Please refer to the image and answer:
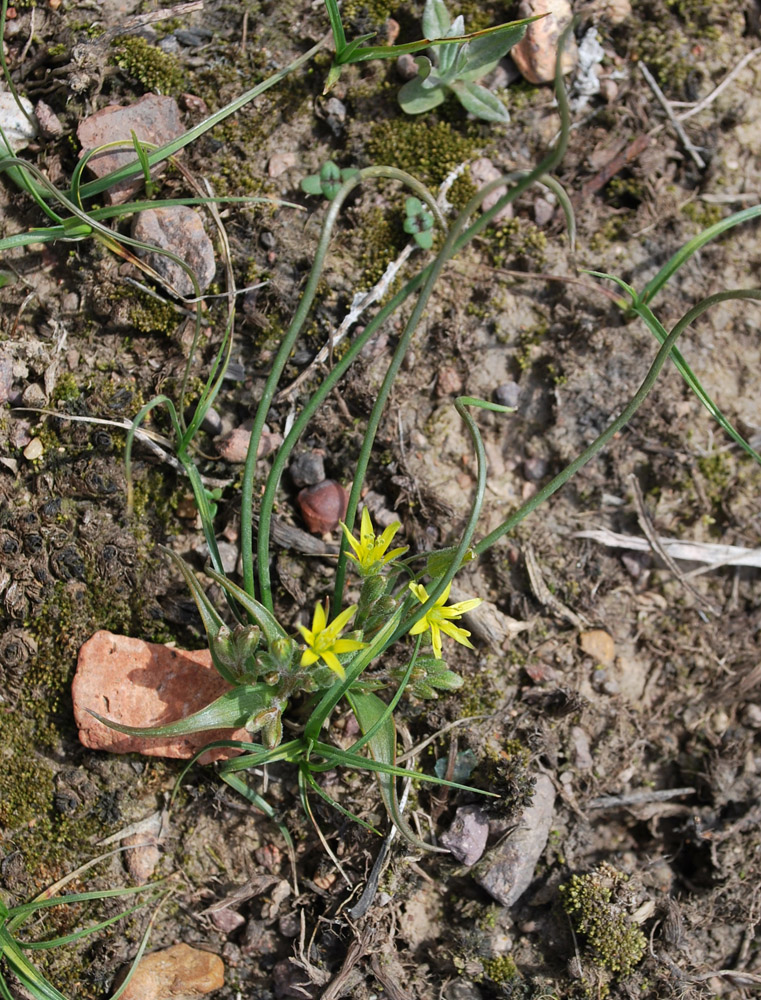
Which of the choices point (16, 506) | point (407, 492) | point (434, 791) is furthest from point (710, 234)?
point (16, 506)

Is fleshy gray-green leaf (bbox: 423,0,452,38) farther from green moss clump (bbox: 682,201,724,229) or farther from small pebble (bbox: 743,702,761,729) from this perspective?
small pebble (bbox: 743,702,761,729)

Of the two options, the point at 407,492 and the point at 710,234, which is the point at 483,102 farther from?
the point at 407,492

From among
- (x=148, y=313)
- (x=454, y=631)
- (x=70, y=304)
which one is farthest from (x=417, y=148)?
(x=454, y=631)

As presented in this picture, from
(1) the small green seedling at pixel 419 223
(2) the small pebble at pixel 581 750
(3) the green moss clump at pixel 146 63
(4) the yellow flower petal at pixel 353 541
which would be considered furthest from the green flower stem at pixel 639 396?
(3) the green moss clump at pixel 146 63

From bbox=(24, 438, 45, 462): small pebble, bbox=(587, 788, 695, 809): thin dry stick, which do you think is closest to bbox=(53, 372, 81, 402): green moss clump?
bbox=(24, 438, 45, 462): small pebble

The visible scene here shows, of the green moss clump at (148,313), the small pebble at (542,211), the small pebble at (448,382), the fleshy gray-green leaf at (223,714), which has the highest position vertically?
the small pebble at (542,211)

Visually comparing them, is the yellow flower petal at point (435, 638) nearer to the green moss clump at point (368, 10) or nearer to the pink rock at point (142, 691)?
the pink rock at point (142, 691)

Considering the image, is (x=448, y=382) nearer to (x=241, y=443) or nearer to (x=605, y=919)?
(x=241, y=443)
